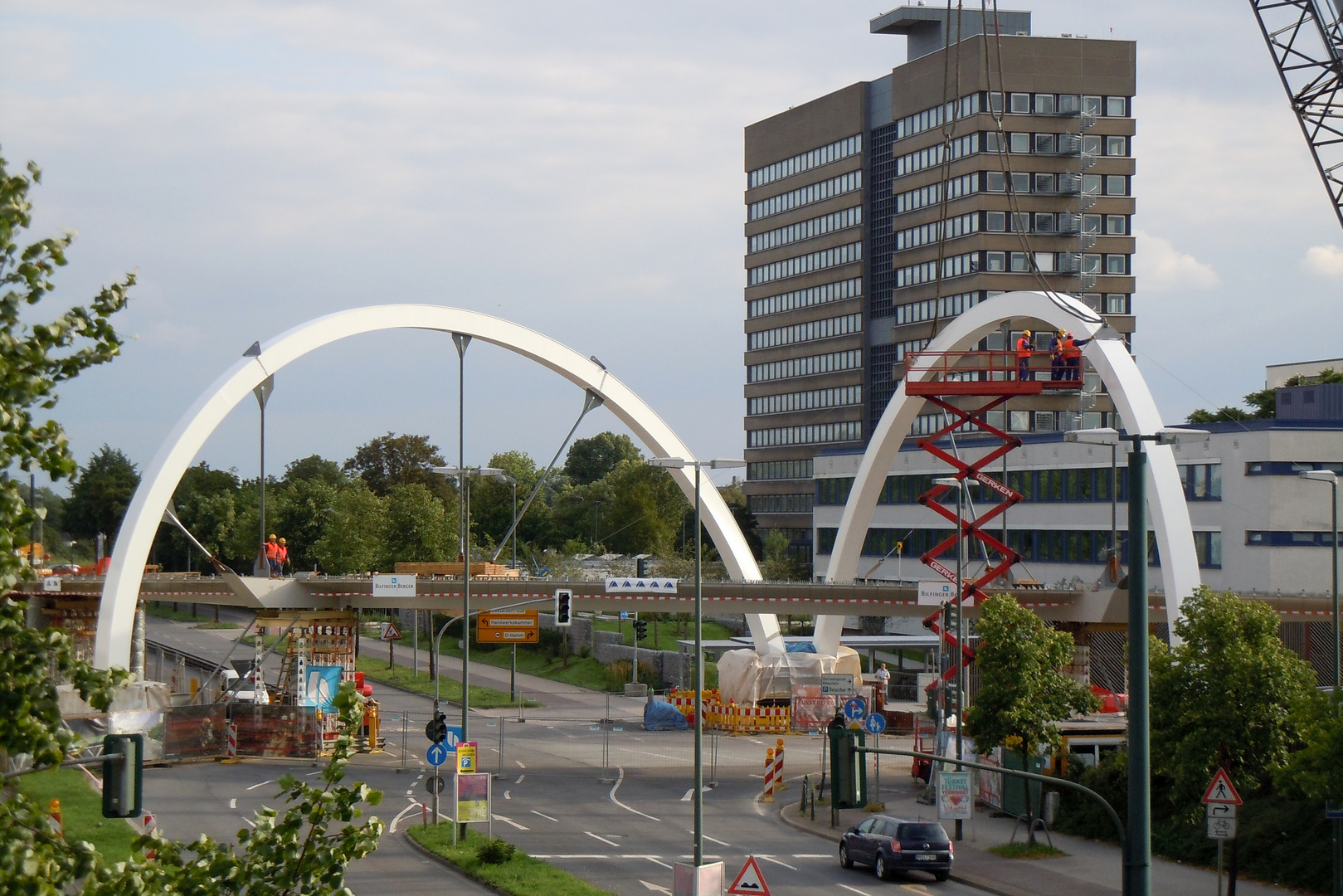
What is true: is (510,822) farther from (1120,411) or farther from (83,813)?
(1120,411)

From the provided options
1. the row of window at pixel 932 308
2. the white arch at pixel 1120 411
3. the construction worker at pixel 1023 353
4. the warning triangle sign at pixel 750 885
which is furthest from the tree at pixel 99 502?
the warning triangle sign at pixel 750 885

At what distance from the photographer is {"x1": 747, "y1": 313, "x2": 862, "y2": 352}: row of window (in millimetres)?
114000

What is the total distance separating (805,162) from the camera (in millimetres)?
119875

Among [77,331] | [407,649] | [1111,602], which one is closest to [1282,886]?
[1111,602]

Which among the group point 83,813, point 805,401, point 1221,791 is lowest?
point 83,813

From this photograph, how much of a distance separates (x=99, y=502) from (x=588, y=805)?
342 feet

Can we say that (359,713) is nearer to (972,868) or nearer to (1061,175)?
(972,868)

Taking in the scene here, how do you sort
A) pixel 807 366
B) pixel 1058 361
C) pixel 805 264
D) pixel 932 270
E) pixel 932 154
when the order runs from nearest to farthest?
1. pixel 1058 361
2. pixel 932 154
3. pixel 932 270
4. pixel 807 366
5. pixel 805 264

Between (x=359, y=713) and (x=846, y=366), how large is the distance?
348 ft

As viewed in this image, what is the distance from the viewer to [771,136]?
123 m

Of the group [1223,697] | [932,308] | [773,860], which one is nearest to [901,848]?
[773,860]

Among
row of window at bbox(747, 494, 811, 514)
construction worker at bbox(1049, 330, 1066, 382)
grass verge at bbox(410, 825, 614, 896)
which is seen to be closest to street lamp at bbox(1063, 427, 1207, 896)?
grass verge at bbox(410, 825, 614, 896)

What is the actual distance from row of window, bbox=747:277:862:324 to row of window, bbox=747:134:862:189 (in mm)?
9674

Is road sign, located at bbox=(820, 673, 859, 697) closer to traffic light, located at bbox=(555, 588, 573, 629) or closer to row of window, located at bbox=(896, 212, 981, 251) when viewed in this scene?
traffic light, located at bbox=(555, 588, 573, 629)
